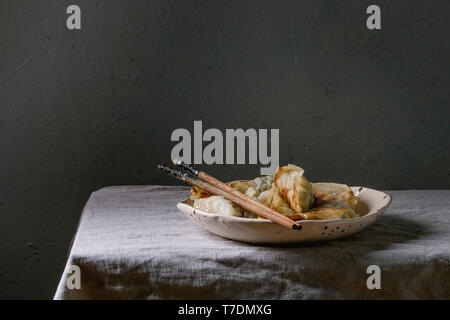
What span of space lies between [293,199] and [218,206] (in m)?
0.14

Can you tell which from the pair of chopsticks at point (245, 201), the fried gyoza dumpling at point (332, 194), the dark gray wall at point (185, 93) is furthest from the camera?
the dark gray wall at point (185, 93)

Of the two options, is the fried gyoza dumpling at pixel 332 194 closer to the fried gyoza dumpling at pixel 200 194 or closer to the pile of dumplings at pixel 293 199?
the pile of dumplings at pixel 293 199

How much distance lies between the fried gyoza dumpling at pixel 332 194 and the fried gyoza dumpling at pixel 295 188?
0.04 metres

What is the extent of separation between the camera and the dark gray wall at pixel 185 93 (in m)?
1.75

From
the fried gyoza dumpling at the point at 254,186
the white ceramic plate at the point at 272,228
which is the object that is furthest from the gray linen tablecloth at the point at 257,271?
the fried gyoza dumpling at the point at 254,186

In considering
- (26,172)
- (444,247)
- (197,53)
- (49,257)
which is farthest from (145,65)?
(444,247)

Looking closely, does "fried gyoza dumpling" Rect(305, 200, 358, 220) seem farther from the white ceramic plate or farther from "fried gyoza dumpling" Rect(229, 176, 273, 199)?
"fried gyoza dumpling" Rect(229, 176, 273, 199)

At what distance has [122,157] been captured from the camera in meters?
1.81

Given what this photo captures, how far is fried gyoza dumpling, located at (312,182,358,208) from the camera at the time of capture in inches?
40.6

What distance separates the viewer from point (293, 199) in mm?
970

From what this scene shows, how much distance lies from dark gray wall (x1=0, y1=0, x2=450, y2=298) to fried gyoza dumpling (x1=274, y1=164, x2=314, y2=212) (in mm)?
812

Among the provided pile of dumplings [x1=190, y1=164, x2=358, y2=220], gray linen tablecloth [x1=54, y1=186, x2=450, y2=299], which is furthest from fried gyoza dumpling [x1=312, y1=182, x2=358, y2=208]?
gray linen tablecloth [x1=54, y1=186, x2=450, y2=299]

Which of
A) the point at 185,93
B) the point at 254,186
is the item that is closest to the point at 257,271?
the point at 254,186

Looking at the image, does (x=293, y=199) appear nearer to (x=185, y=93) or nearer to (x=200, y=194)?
(x=200, y=194)
